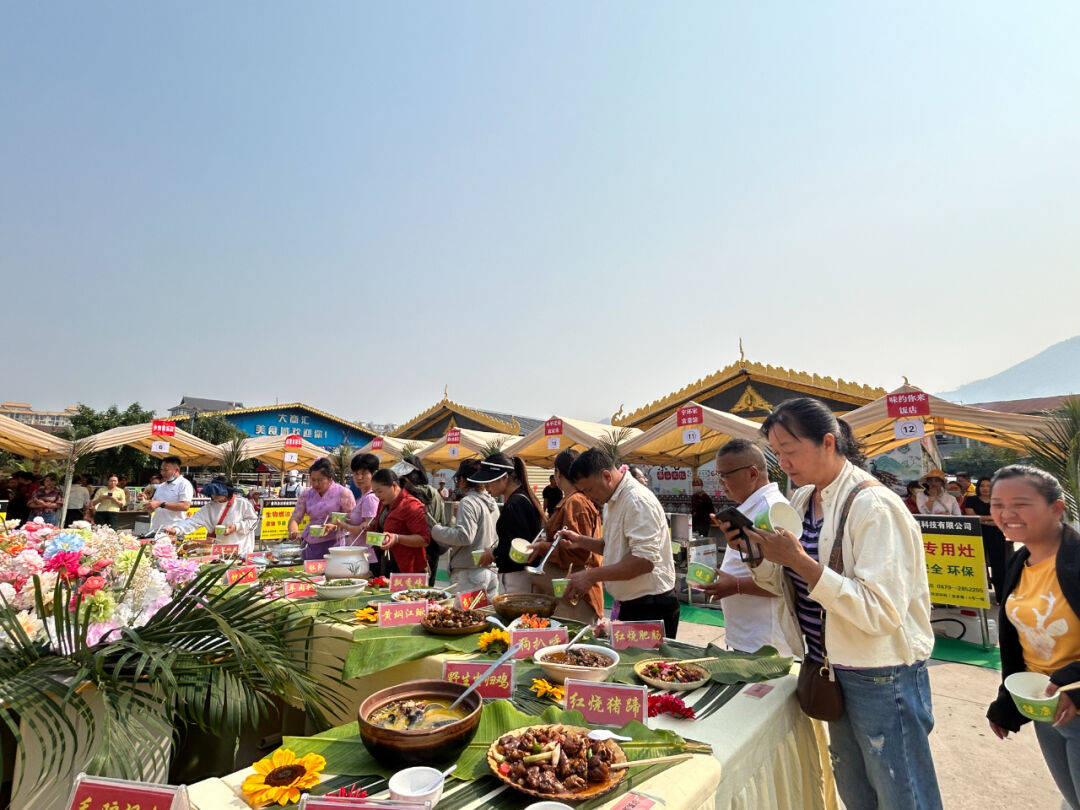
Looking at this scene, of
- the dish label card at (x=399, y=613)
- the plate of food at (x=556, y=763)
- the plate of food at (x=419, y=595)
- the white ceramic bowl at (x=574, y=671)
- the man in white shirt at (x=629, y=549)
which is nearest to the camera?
the plate of food at (x=556, y=763)

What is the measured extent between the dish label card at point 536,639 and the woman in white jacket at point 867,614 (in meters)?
0.77

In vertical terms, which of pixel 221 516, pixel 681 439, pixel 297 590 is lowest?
pixel 297 590

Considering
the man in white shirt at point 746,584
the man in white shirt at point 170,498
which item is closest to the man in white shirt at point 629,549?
the man in white shirt at point 746,584

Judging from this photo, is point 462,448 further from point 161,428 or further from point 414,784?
point 414,784

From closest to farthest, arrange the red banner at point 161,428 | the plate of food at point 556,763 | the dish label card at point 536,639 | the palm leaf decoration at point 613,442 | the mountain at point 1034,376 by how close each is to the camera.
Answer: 1. the plate of food at point 556,763
2. the dish label card at point 536,639
3. the palm leaf decoration at point 613,442
4. the red banner at point 161,428
5. the mountain at point 1034,376

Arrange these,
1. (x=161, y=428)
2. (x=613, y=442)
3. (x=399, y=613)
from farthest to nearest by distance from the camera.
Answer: (x=613, y=442) → (x=161, y=428) → (x=399, y=613)

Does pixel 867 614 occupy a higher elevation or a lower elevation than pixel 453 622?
higher

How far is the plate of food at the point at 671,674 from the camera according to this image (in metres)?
1.58

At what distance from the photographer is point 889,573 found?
1300 millimetres

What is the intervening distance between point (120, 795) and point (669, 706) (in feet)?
4.02

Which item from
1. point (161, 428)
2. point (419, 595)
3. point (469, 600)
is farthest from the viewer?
point (161, 428)

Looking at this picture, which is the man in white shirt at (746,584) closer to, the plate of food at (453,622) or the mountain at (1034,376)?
the plate of food at (453,622)

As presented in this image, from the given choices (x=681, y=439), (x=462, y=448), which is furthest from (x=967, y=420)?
(x=462, y=448)

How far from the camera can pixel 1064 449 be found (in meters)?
5.33
